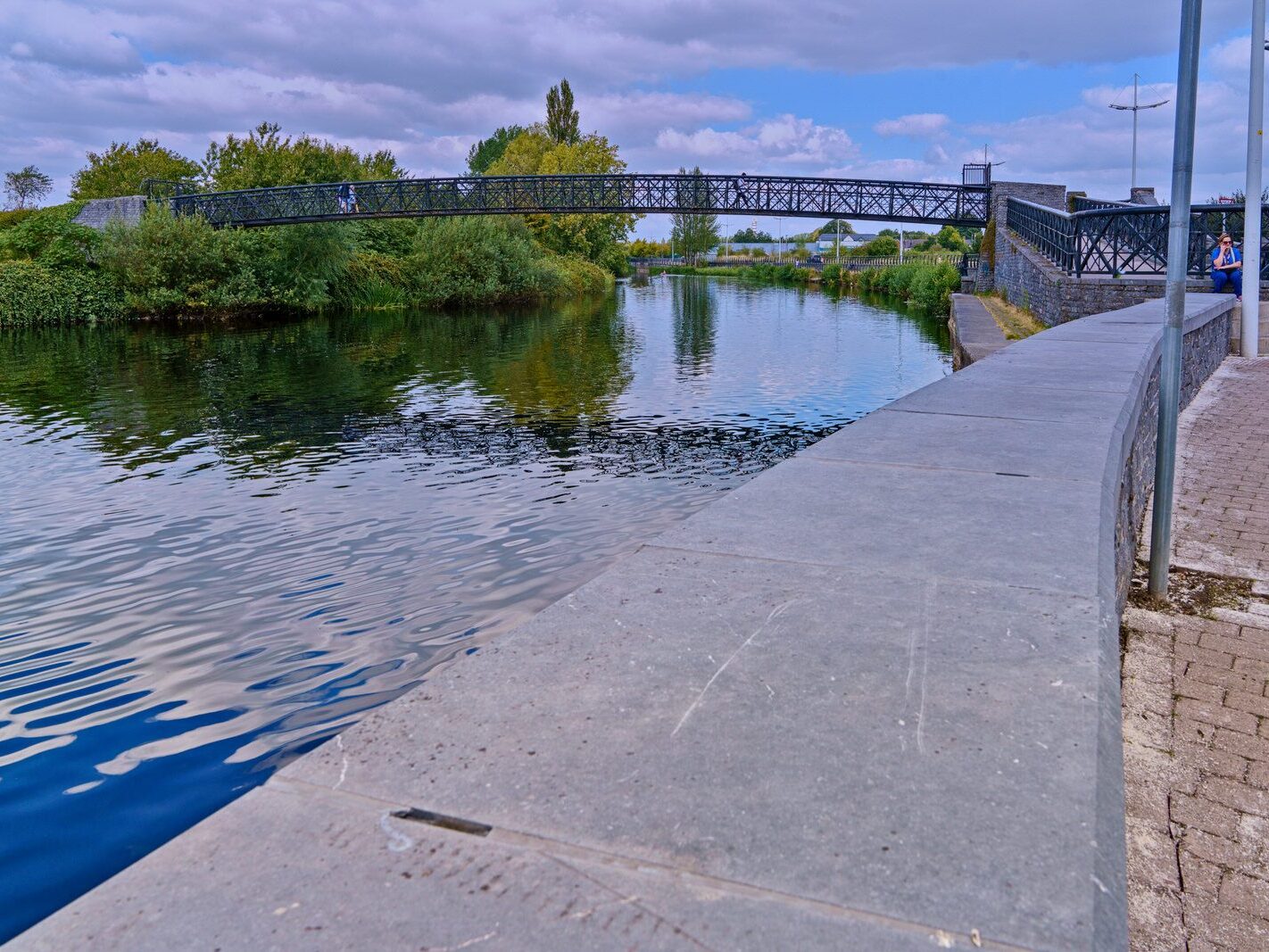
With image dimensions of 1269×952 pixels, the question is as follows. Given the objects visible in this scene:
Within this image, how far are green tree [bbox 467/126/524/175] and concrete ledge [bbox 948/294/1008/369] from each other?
3169 inches

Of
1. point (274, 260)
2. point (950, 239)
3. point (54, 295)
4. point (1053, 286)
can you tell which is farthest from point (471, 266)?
point (950, 239)

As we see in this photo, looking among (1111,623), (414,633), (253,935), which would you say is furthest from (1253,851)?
(414,633)

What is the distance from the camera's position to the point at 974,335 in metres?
18.6

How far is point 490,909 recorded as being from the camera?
52.4 inches

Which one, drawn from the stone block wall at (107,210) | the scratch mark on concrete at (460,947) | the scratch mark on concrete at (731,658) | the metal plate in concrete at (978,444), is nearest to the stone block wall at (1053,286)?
Result: the metal plate in concrete at (978,444)

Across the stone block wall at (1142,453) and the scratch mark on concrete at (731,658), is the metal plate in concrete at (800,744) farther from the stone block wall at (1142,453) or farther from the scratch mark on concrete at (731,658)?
the stone block wall at (1142,453)

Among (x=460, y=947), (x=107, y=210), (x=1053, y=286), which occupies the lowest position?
(x=460, y=947)

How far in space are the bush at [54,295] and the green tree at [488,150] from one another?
70.5 metres

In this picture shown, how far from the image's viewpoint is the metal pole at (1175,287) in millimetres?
4410

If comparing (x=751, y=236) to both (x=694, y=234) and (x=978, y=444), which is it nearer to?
(x=694, y=234)

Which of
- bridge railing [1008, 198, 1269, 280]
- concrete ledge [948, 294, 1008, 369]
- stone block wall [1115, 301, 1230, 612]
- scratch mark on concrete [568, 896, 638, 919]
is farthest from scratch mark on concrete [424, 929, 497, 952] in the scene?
bridge railing [1008, 198, 1269, 280]

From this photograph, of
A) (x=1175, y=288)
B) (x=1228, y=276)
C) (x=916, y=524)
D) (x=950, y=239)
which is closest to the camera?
(x=916, y=524)

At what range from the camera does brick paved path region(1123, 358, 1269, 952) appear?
2.50 m

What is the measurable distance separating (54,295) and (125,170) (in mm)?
38438
